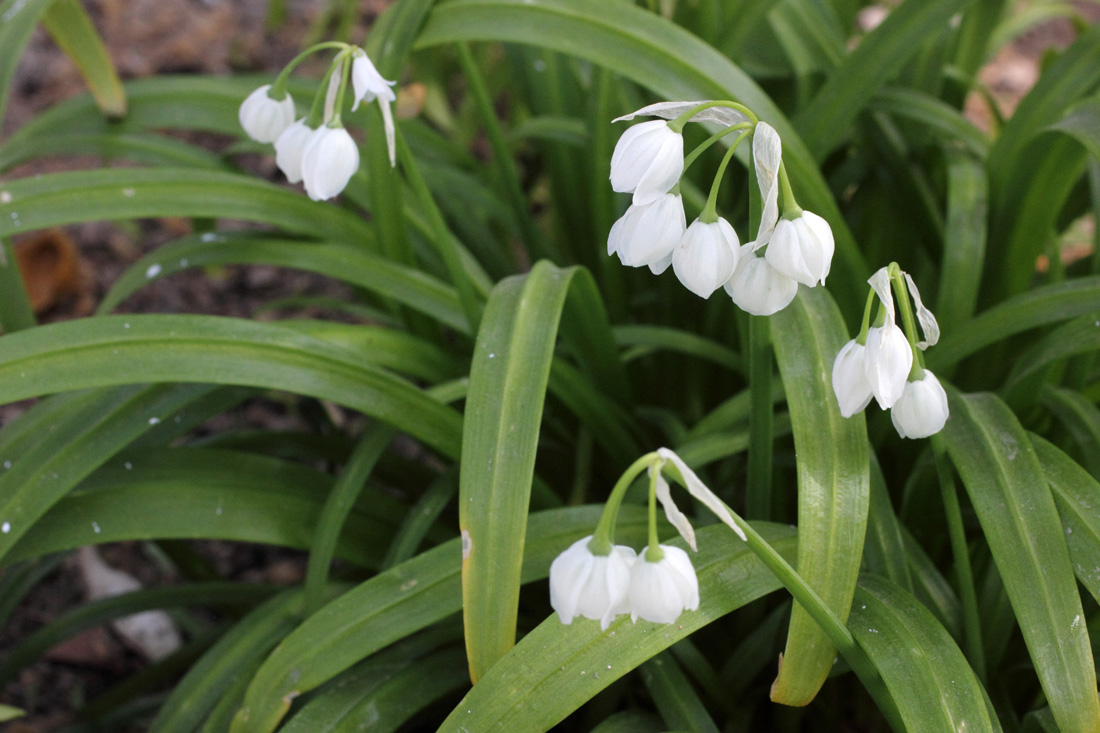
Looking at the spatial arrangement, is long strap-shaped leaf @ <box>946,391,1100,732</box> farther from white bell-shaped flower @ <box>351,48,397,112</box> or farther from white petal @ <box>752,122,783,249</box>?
white bell-shaped flower @ <box>351,48,397,112</box>

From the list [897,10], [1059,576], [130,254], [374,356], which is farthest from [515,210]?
[130,254]

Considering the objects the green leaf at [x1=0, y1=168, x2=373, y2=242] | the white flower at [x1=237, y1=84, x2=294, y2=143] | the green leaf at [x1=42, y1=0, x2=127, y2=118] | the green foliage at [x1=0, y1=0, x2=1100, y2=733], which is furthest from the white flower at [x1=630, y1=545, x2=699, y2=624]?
the green leaf at [x1=42, y1=0, x2=127, y2=118]

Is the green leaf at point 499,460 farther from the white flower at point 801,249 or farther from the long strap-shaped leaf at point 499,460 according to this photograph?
the white flower at point 801,249

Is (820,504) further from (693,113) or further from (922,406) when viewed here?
(693,113)

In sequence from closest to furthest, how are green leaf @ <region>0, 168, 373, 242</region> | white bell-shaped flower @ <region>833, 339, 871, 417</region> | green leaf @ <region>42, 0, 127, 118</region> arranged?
white bell-shaped flower @ <region>833, 339, 871, 417</region>, green leaf @ <region>0, 168, 373, 242</region>, green leaf @ <region>42, 0, 127, 118</region>

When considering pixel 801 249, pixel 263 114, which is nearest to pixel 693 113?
pixel 801 249

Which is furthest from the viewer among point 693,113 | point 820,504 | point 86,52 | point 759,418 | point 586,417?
point 86,52

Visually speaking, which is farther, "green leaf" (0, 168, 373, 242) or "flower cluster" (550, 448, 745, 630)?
"green leaf" (0, 168, 373, 242)

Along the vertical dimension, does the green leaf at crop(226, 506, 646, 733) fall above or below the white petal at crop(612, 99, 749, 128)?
below
